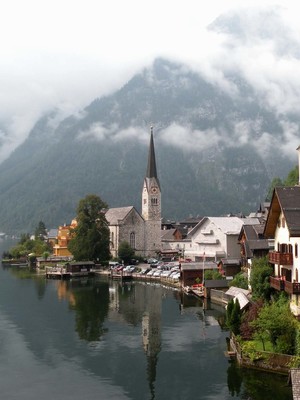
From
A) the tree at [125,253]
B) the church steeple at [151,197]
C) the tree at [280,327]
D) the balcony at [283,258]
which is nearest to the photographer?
the tree at [280,327]

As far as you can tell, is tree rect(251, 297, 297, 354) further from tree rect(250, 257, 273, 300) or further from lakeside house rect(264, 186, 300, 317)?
tree rect(250, 257, 273, 300)

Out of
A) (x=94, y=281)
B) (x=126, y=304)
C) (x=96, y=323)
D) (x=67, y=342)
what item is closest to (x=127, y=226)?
(x=94, y=281)

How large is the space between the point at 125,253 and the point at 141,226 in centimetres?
1777

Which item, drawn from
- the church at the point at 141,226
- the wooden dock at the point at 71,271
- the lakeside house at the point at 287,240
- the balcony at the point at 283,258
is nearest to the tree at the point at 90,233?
the wooden dock at the point at 71,271

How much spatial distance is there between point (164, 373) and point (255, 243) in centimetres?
2988

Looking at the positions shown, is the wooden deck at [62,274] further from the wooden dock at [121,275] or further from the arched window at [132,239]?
the arched window at [132,239]

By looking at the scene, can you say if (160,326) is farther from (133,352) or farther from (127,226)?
(127,226)

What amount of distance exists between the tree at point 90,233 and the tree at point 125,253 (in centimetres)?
351

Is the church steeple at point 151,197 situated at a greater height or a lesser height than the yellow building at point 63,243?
greater

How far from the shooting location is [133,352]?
43969 mm

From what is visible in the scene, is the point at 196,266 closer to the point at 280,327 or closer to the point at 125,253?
the point at 125,253

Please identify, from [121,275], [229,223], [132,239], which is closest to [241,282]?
[229,223]

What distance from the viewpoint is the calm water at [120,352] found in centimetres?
3466

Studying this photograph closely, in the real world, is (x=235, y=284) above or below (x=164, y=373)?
above
